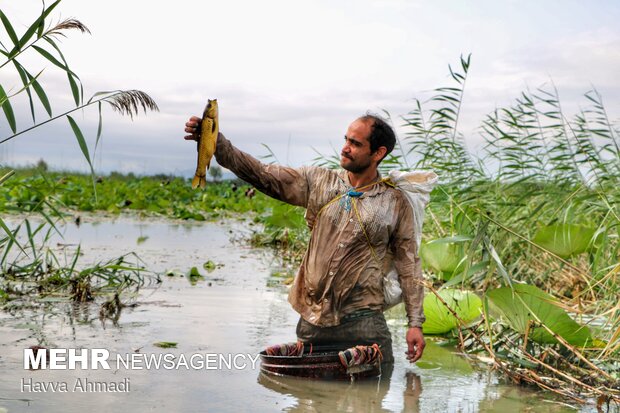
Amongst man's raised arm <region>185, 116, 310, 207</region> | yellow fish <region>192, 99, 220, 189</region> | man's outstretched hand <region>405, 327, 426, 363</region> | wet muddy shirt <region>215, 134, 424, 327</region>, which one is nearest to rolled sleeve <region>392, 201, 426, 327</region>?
wet muddy shirt <region>215, 134, 424, 327</region>

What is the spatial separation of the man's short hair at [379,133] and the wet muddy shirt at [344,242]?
235 millimetres

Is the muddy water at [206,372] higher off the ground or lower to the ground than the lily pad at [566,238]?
lower

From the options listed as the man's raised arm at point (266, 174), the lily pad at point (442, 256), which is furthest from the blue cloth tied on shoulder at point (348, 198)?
the lily pad at point (442, 256)

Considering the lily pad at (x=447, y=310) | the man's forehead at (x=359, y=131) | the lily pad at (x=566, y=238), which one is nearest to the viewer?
the man's forehead at (x=359, y=131)

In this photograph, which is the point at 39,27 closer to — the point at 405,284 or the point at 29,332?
the point at 29,332

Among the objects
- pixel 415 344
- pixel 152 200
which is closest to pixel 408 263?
pixel 415 344

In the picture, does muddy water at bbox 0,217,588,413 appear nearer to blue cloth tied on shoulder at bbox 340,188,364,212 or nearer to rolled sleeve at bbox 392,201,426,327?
rolled sleeve at bbox 392,201,426,327

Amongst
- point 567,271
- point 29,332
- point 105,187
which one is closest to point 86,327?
point 29,332

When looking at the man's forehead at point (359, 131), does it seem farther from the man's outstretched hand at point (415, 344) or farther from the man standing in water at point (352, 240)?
the man's outstretched hand at point (415, 344)

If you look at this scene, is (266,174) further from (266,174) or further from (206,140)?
(206,140)

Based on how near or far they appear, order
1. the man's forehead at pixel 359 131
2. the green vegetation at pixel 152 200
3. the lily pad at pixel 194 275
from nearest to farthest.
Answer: the man's forehead at pixel 359 131 → the lily pad at pixel 194 275 → the green vegetation at pixel 152 200

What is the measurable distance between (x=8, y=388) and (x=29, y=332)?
126cm

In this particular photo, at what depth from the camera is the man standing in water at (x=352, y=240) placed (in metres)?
4.34

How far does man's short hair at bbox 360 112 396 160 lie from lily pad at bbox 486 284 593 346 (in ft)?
3.20
